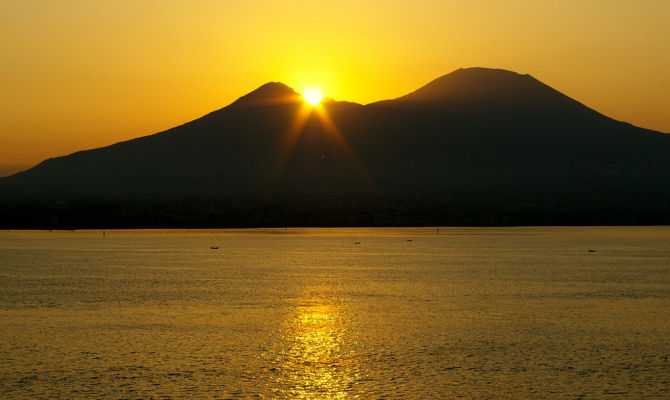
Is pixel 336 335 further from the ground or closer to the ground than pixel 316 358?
further from the ground

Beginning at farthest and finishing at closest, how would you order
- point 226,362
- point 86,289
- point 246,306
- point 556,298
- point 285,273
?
1. point 285,273
2. point 86,289
3. point 556,298
4. point 246,306
5. point 226,362

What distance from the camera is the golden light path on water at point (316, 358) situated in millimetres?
19547

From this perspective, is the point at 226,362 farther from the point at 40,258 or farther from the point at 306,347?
the point at 40,258

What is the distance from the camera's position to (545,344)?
25.0 m

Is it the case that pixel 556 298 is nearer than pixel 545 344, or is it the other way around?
pixel 545 344

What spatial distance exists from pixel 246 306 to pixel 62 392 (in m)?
14.9

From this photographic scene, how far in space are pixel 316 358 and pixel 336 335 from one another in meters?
3.57

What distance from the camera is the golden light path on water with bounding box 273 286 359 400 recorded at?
19.5 meters

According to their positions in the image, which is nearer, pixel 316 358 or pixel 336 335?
pixel 316 358

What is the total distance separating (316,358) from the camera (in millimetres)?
23141

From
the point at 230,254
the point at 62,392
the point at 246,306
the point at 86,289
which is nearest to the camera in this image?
the point at 62,392

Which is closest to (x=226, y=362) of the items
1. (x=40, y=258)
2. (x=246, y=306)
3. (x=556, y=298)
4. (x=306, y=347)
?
(x=306, y=347)

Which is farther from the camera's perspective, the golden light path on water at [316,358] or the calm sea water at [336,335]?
the calm sea water at [336,335]

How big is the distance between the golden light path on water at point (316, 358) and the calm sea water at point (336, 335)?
53mm
